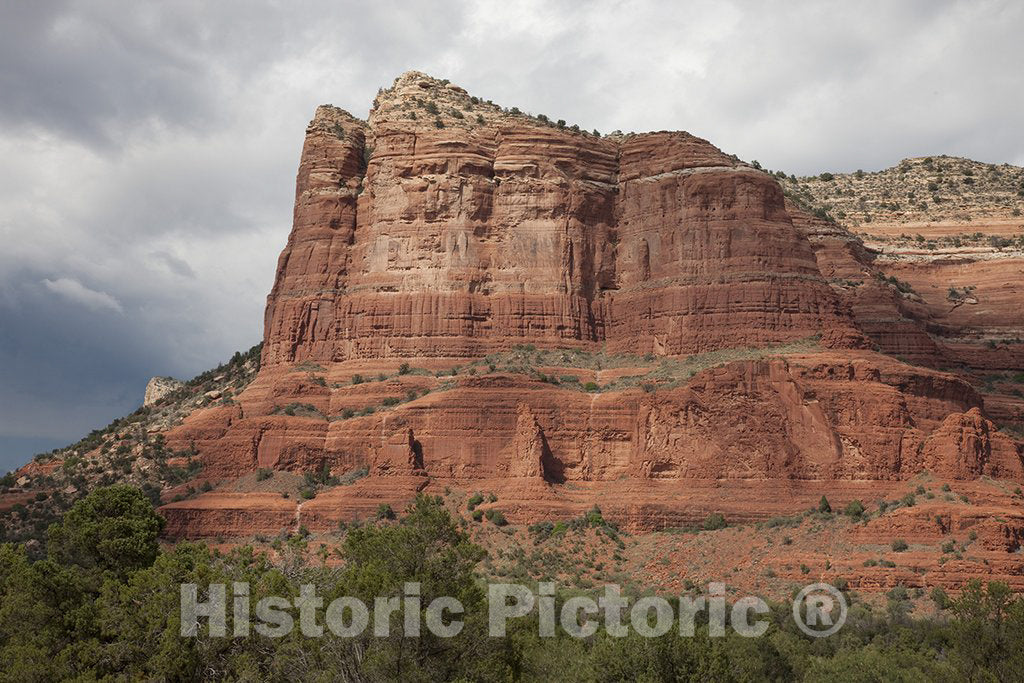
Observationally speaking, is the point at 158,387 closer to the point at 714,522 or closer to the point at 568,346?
the point at 568,346

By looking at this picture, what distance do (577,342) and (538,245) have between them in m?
8.69

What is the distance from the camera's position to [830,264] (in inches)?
4281

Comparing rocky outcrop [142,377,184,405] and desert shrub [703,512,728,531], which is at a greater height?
rocky outcrop [142,377,184,405]

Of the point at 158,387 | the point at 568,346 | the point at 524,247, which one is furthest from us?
the point at 158,387

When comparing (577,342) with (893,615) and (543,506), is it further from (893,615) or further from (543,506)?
(893,615)

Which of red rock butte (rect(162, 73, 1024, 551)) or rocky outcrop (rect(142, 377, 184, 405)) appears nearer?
red rock butte (rect(162, 73, 1024, 551))

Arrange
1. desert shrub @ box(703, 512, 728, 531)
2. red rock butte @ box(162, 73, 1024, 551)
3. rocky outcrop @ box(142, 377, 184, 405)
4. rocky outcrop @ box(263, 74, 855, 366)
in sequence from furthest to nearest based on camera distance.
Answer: rocky outcrop @ box(142, 377, 184, 405), rocky outcrop @ box(263, 74, 855, 366), red rock butte @ box(162, 73, 1024, 551), desert shrub @ box(703, 512, 728, 531)

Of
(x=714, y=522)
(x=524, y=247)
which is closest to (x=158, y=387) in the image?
(x=524, y=247)

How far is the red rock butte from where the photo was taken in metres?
79.8

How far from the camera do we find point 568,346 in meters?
97.5

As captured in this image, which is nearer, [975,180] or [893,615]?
[893,615]

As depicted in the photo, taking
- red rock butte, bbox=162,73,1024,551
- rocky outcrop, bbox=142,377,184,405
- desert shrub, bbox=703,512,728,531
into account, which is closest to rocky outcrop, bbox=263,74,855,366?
red rock butte, bbox=162,73,1024,551

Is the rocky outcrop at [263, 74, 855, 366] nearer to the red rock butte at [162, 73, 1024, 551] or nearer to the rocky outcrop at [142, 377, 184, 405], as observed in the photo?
the red rock butte at [162, 73, 1024, 551]

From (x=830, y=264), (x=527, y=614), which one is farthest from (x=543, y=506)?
(x=830, y=264)
